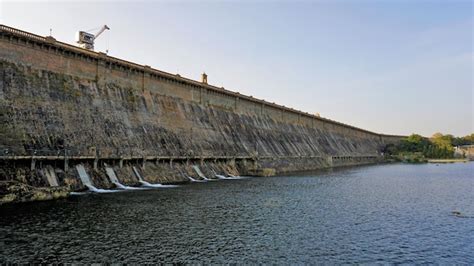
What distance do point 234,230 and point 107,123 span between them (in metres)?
28.4

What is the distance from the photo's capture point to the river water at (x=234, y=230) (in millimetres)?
15469

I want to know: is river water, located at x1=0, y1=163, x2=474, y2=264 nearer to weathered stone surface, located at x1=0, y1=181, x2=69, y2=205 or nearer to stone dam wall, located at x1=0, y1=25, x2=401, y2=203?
weathered stone surface, located at x1=0, y1=181, x2=69, y2=205

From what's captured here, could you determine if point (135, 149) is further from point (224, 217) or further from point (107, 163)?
point (224, 217)

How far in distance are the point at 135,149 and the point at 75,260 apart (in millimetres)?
30056

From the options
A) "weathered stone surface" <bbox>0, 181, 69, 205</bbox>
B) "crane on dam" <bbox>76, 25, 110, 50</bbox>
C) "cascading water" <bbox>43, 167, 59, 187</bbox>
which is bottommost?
"weathered stone surface" <bbox>0, 181, 69, 205</bbox>

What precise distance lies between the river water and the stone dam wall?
6.27 metres

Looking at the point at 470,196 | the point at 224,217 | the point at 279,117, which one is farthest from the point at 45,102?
the point at 279,117

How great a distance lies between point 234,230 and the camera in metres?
20.1

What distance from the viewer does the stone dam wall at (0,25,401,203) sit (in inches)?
1306

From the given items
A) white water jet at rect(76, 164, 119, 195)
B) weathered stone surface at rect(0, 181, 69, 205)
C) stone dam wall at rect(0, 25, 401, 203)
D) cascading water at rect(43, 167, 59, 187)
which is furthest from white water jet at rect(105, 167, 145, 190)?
weathered stone surface at rect(0, 181, 69, 205)

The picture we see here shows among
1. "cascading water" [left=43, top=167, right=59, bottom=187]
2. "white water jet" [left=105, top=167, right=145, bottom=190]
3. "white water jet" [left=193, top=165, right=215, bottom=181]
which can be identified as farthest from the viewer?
"white water jet" [left=193, top=165, right=215, bottom=181]

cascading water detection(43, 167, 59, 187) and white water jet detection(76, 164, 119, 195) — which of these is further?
white water jet detection(76, 164, 119, 195)

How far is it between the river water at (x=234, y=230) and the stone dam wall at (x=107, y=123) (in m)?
6.27

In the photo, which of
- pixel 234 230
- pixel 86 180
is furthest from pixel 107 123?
pixel 234 230
